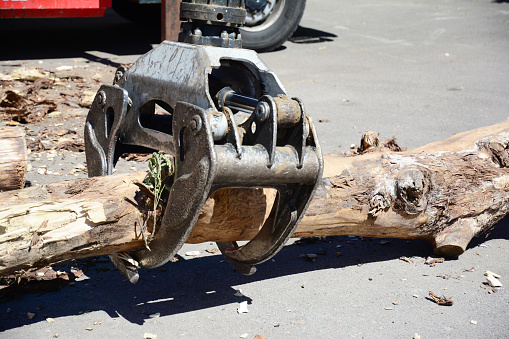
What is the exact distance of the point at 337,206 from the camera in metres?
3.19

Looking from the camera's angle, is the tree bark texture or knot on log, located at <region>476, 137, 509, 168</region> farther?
knot on log, located at <region>476, 137, 509, 168</region>

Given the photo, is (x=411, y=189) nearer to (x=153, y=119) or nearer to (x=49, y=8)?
(x=153, y=119)

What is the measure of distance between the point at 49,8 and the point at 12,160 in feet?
14.1

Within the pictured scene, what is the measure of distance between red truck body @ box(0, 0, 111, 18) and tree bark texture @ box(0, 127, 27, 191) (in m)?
4.09

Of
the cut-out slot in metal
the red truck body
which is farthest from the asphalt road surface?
the cut-out slot in metal

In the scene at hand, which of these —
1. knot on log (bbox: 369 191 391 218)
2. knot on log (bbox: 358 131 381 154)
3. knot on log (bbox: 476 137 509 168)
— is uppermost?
knot on log (bbox: 476 137 509 168)

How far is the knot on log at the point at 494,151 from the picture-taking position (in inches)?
150

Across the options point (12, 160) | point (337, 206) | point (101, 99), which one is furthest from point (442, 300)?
point (12, 160)

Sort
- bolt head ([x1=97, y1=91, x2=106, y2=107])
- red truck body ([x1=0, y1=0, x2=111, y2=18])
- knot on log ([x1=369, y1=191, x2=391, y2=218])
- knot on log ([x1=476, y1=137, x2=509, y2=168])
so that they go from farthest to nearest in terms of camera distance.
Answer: red truck body ([x1=0, y1=0, x2=111, y2=18])
knot on log ([x1=476, y1=137, x2=509, y2=168])
knot on log ([x1=369, y1=191, x2=391, y2=218])
bolt head ([x1=97, y1=91, x2=106, y2=107])

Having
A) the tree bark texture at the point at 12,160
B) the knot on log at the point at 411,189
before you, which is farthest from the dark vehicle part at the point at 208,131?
the knot on log at the point at 411,189

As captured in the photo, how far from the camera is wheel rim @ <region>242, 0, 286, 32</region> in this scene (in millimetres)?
8461

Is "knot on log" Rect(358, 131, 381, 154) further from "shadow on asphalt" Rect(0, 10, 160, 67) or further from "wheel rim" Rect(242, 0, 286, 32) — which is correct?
"wheel rim" Rect(242, 0, 286, 32)

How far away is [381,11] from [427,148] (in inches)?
381

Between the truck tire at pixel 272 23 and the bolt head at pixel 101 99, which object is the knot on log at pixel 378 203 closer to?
the bolt head at pixel 101 99
